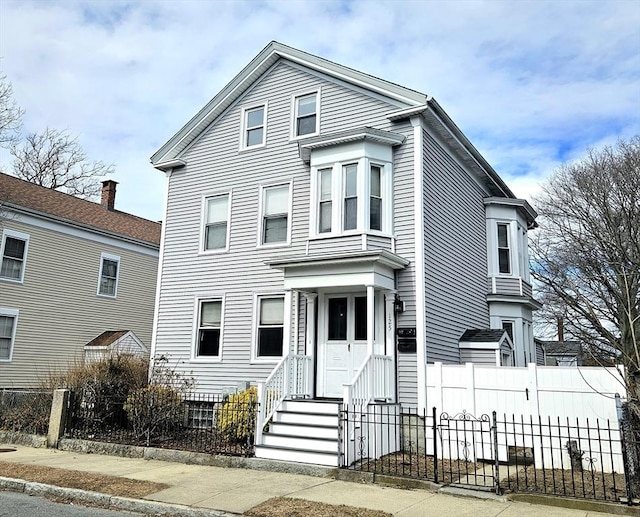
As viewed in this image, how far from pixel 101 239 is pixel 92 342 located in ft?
14.3

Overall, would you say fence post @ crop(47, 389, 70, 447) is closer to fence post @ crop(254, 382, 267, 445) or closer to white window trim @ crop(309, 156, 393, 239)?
fence post @ crop(254, 382, 267, 445)

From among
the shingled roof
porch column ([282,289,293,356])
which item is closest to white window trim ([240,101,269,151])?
porch column ([282,289,293,356])

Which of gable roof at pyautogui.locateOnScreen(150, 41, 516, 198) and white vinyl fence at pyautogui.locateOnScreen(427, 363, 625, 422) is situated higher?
gable roof at pyautogui.locateOnScreen(150, 41, 516, 198)

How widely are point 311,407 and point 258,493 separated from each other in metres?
3.24

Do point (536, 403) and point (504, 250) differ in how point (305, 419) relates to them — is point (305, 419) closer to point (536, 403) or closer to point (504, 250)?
point (536, 403)

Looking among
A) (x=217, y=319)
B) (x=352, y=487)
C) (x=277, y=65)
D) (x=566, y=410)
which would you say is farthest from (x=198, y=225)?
(x=566, y=410)

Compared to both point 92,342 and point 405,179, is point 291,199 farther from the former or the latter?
point 92,342

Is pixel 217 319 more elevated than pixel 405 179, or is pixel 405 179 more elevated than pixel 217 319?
pixel 405 179

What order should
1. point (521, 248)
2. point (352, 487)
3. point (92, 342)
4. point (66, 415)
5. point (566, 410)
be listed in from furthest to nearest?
1. point (92, 342)
2. point (521, 248)
3. point (66, 415)
4. point (566, 410)
5. point (352, 487)

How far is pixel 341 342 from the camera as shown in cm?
1264

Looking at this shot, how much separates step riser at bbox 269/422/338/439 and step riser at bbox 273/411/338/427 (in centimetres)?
13

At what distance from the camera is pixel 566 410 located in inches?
391

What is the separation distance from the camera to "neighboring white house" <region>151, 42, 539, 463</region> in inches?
478

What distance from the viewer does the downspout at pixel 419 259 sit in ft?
37.8
